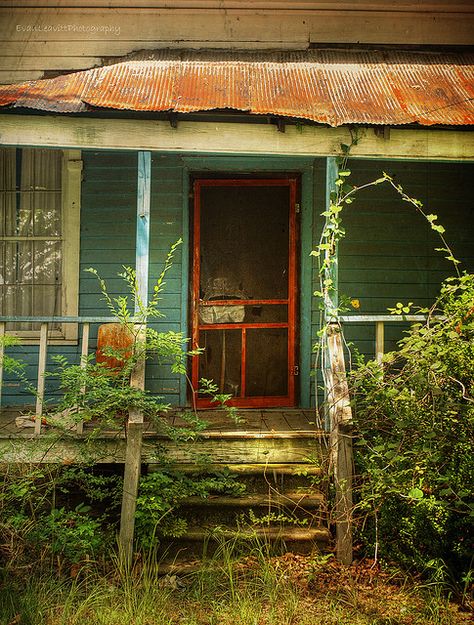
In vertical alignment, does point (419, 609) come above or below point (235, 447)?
below

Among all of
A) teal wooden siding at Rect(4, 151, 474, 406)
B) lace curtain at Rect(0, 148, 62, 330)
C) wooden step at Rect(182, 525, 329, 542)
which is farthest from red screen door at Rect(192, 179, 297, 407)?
wooden step at Rect(182, 525, 329, 542)

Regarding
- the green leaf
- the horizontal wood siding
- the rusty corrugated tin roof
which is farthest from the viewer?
the horizontal wood siding

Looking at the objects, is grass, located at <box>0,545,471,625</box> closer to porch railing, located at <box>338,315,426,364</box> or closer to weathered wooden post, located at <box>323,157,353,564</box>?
weathered wooden post, located at <box>323,157,353,564</box>

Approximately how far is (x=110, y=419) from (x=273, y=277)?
2777 mm

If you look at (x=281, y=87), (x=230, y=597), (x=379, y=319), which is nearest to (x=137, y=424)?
(x=230, y=597)

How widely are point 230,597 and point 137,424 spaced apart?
1.30 metres

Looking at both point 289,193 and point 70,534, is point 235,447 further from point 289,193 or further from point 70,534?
point 289,193

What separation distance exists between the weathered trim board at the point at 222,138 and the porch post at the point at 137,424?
0.78 feet

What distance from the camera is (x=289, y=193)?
6434 millimetres

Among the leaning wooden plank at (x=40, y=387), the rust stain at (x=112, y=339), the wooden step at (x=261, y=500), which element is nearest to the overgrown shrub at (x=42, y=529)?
the leaning wooden plank at (x=40, y=387)

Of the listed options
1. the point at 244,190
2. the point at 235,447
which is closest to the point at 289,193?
the point at 244,190

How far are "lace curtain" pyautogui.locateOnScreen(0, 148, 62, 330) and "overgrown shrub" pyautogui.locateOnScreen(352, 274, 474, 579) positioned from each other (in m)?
3.55

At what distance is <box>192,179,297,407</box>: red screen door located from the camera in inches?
252

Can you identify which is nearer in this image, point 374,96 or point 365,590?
point 365,590
